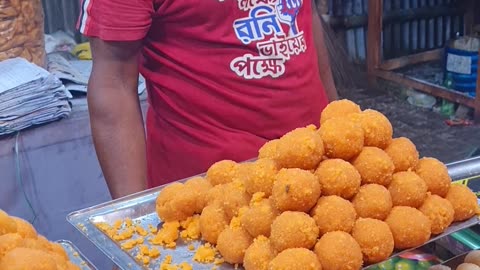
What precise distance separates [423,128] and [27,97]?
111 inches

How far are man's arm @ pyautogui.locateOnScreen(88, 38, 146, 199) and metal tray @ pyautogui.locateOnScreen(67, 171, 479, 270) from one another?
236 mm

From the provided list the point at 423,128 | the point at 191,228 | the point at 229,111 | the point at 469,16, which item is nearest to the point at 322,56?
the point at 229,111

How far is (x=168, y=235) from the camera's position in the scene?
1.07 m

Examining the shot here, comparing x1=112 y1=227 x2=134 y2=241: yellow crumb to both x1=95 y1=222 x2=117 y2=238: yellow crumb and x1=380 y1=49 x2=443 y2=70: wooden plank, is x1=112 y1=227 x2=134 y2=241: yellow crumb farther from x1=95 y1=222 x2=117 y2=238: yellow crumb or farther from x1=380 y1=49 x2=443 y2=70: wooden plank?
x1=380 y1=49 x2=443 y2=70: wooden plank

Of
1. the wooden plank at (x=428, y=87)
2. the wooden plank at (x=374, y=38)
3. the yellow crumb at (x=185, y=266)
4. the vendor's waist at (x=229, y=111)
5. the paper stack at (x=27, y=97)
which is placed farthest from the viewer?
the wooden plank at (x=374, y=38)

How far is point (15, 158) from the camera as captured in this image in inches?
87.0

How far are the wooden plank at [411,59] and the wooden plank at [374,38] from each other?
3.0 inches

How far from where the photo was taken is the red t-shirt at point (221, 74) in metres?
1.42

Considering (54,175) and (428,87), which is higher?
(54,175)

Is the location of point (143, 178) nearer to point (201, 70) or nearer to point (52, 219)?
point (201, 70)

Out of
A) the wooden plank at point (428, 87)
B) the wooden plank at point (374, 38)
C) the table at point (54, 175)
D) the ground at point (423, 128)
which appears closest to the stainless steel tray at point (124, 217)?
the table at point (54, 175)

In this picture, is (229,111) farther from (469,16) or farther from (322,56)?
(469,16)

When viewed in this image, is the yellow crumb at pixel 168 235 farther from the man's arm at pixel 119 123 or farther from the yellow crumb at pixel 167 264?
the man's arm at pixel 119 123

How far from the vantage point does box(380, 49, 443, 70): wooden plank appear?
4996 mm
